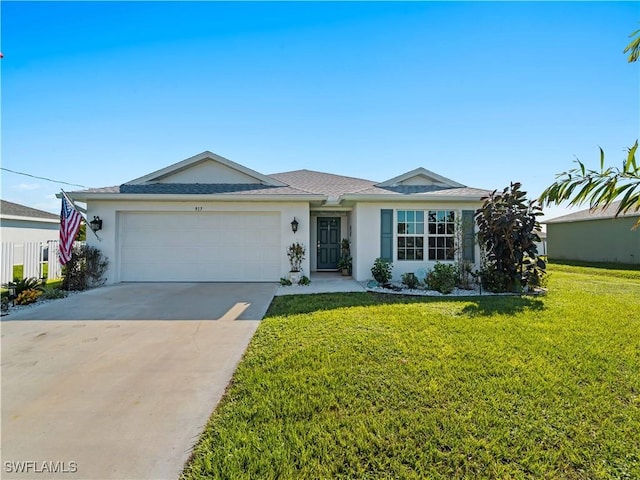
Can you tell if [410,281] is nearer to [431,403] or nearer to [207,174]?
[431,403]

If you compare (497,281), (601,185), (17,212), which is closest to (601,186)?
(601,185)

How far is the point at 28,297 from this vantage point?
743 cm

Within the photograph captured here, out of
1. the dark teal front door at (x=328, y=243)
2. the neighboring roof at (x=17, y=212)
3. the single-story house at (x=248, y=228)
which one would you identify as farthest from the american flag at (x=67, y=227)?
the dark teal front door at (x=328, y=243)

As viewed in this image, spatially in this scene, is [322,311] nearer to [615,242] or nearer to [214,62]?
[214,62]

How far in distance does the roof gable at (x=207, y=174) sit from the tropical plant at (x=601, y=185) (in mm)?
9965

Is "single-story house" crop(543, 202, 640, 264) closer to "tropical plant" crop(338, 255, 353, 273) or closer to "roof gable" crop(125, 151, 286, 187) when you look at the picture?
→ "tropical plant" crop(338, 255, 353, 273)

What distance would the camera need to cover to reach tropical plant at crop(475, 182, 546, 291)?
332 inches

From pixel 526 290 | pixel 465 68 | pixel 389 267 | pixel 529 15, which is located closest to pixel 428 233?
pixel 389 267

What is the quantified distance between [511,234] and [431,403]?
22.8ft

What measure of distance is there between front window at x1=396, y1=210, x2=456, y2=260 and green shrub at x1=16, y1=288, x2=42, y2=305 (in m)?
9.97

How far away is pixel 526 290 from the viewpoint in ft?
29.3

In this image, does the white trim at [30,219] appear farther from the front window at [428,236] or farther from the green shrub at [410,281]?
the green shrub at [410,281]

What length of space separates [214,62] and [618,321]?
1196cm

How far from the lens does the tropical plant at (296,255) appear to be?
10414 mm
